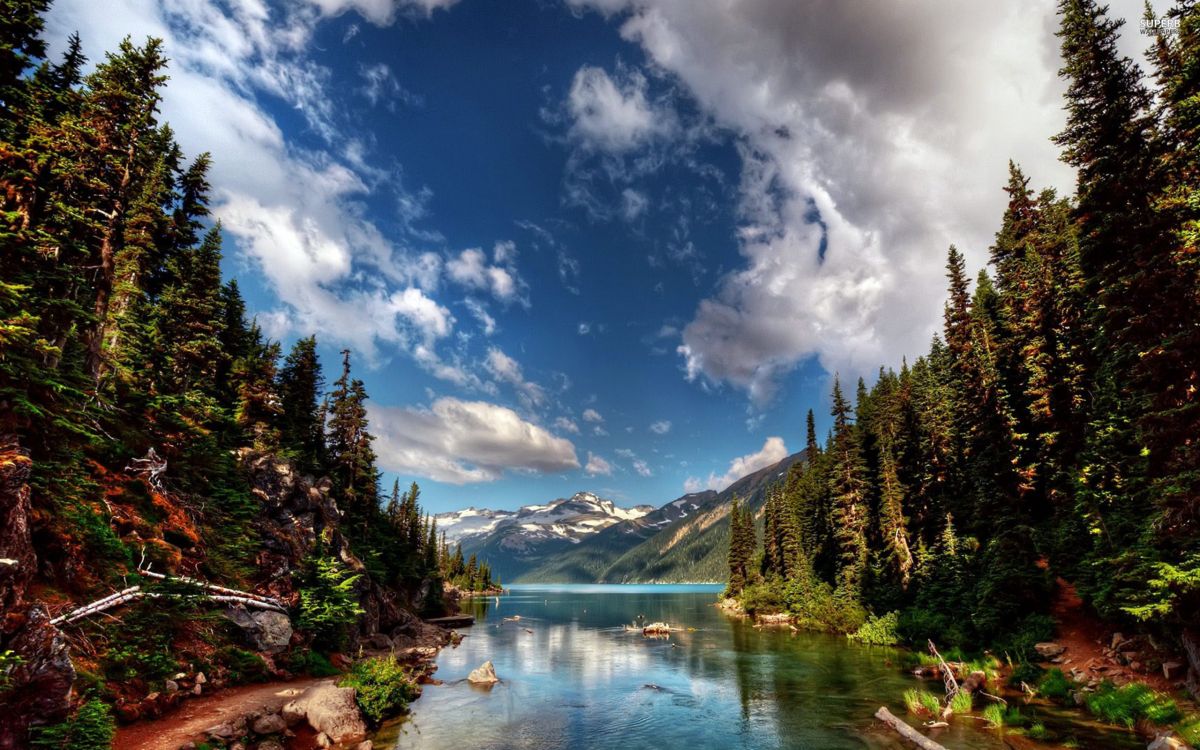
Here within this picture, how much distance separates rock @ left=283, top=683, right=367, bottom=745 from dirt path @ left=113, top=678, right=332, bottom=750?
1027mm

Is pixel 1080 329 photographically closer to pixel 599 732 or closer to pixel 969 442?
pixel 969 442

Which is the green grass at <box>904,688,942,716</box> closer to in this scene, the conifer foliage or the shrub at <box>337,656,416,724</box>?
the conifer foliage

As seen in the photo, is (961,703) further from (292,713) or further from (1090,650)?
(292,713)

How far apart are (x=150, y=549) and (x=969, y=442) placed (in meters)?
57.5

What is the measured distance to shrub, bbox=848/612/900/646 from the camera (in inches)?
1877

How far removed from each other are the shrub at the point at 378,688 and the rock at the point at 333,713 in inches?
48.9

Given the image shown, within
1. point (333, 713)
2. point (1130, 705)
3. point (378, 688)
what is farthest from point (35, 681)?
point (1130, 705)

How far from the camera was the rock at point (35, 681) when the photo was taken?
1159cm

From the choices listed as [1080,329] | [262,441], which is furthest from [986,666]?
[262,441]

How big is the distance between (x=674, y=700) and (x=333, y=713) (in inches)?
800

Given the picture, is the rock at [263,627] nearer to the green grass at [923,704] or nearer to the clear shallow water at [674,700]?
the clear shallow water at [674,700]

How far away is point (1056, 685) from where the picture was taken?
80.4ft

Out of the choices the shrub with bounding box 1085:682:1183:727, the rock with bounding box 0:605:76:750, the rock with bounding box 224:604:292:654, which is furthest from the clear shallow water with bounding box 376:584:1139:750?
the rock with bounding box 0:605:76:750

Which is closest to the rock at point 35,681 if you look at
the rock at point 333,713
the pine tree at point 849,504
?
the rock at point 333,713
